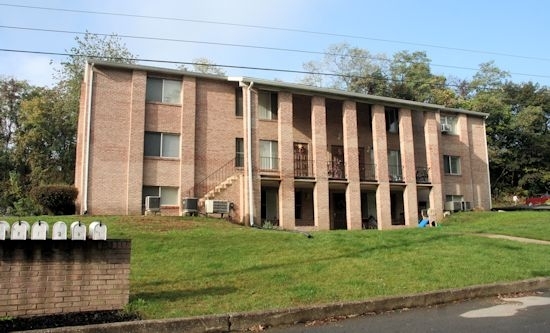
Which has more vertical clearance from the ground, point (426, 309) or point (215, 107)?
point (215, 107)

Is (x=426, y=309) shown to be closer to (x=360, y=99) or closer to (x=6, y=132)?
(x=360, y=99)

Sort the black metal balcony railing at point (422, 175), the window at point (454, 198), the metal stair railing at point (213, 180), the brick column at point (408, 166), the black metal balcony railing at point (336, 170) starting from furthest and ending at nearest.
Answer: the window at point (454, 198) → the black metal balcony railing at point (422, 175) → the brick column at point (408, 166) → the black metal balcony railing at point (336, 170) → the metal stair railing at point (213, 180)

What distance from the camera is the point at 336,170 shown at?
2809 cm

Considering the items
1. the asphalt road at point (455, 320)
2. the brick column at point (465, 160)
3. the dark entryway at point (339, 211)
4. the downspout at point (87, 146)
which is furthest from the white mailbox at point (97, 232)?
the brick column at point (465, 160)

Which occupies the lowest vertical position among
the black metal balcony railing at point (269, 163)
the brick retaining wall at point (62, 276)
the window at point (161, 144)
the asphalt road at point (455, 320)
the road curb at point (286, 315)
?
the asphalt road at point (455, 320)

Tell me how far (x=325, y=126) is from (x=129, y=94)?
33.7 ft

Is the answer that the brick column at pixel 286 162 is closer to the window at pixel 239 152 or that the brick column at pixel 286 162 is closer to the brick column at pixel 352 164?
the window at pixel 239 152

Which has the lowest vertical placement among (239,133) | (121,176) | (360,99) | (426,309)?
(426,309)

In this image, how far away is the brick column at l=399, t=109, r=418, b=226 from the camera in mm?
28703

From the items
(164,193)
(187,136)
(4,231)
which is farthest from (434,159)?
(4,231)

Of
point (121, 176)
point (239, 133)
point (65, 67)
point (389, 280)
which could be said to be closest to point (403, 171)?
point (239, 133)

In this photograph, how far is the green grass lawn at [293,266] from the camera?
8555mm

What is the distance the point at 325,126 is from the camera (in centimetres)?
2753

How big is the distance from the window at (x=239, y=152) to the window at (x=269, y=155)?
3.32ft
